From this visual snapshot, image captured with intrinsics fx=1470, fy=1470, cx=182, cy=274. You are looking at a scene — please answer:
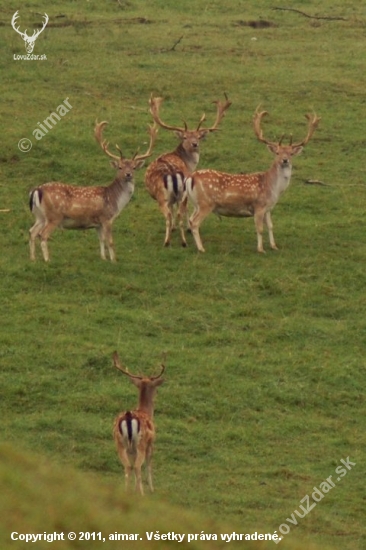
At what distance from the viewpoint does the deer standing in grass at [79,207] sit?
→ 15.5 metres

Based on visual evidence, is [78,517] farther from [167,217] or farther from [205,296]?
[167,217]

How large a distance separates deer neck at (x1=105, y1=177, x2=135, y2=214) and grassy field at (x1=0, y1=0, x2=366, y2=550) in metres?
0.65

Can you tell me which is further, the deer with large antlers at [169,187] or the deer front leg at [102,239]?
the deer with large antlers at [169,187]

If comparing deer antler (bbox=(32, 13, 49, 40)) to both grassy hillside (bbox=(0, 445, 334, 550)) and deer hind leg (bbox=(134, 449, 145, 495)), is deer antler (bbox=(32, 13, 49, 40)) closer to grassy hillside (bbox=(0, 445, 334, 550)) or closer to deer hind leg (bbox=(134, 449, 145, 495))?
deer hind leg (bbox=(134, 449, 145, 495))

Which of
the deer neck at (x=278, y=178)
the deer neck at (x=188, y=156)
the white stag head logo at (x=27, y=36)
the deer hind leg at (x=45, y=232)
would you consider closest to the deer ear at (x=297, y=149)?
the deer neck at (x=278, y=178)

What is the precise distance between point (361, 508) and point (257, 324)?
147 inches

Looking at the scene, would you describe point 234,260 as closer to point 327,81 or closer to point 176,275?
point 176,275

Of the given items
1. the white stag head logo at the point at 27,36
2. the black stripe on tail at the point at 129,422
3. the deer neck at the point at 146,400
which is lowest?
the black stripe on tail at the point at 129,422

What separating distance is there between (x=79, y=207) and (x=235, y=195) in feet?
6.08

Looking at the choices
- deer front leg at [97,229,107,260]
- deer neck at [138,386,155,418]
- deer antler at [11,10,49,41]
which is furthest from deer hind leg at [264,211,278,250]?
deer antler at [11,10,49,41]

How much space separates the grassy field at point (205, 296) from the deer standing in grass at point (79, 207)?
1.06 feet

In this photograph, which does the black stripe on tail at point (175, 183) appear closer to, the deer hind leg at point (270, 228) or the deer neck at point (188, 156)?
the deer hind leg at point (270, 228)

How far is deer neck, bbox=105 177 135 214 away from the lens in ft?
52.2

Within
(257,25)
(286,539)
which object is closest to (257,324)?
(286,539)
